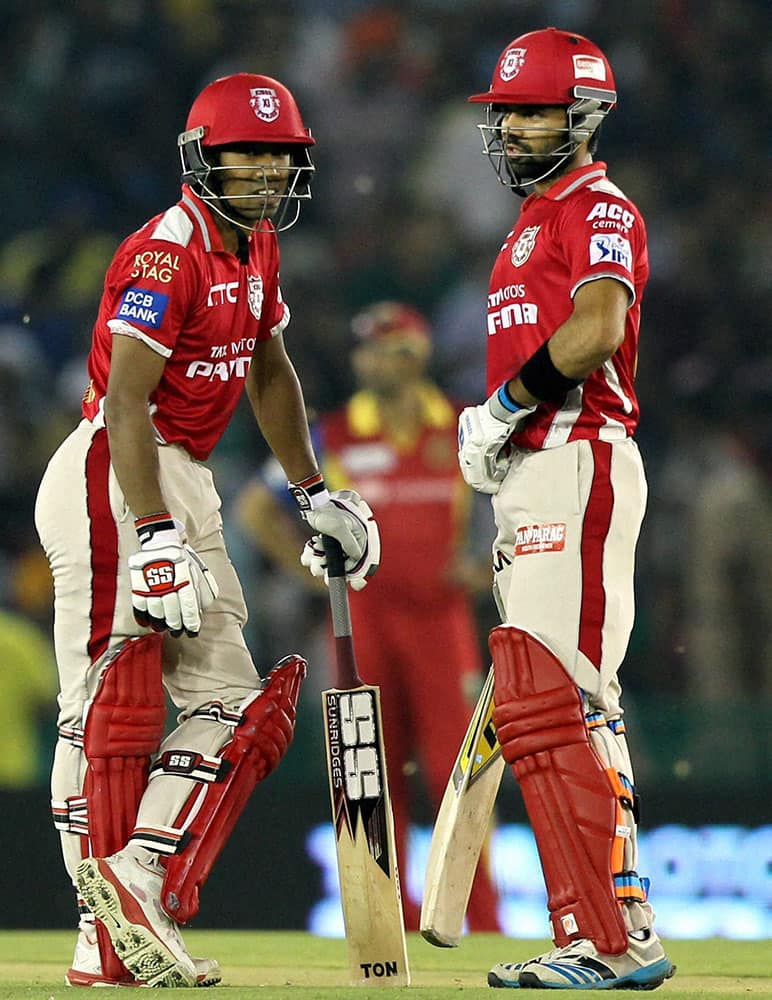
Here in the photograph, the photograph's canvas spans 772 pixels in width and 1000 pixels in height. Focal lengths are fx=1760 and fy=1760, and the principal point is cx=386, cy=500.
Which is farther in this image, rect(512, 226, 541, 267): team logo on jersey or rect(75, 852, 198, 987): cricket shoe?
rect(512, 226, 541, 267): team logo on jersey

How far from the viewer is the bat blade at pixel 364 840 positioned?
3357 millimetres

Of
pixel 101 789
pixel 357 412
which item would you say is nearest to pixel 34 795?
pixel 357 412

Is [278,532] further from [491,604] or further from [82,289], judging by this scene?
[82,289]

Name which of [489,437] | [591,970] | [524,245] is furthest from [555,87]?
[591,970]

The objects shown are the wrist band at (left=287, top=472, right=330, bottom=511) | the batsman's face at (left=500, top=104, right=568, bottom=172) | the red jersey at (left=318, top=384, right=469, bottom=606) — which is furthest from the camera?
the red jersey at (left=318, top=384, right=469, bottom=606)

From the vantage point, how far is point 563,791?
314cm

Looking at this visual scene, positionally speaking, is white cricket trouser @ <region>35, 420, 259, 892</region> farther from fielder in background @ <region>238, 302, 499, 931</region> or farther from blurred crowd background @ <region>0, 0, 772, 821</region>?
blurred crowd background @ <region>0, 0, 772, 821</region>

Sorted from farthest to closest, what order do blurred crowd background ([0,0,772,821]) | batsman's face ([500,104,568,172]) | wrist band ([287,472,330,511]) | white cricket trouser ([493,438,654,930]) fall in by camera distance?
blurred crowd background ([0,0,772,821])
wrist band ([287,472,330,511])
batsman's face ([500,104,568,172])
white cricket trouser ([493,438,654,930])

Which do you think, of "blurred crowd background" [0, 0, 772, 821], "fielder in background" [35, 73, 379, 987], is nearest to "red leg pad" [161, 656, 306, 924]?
"fielder in background" [35, 73, 379, 987]

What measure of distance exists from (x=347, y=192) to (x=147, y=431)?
4.93 m

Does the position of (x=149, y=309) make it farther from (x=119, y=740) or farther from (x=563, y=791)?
(x=563, y=791)

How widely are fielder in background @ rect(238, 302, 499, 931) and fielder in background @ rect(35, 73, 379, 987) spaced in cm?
174

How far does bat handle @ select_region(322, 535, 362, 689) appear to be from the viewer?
11.4ft

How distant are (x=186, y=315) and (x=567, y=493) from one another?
0.81 m
